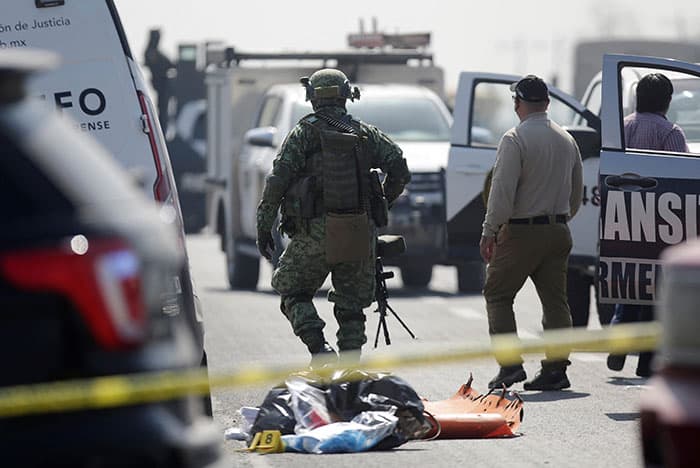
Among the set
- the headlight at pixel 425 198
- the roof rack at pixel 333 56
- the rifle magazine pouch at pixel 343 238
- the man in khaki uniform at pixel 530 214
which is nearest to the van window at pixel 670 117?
the man in khaki uniform at pixel 530 214

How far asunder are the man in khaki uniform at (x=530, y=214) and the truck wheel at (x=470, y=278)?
27.3ft

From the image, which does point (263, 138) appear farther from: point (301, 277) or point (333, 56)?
point (301, 277)

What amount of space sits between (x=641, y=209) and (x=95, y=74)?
10.3ft

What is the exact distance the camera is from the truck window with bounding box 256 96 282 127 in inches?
746

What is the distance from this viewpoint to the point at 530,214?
10.7 metres

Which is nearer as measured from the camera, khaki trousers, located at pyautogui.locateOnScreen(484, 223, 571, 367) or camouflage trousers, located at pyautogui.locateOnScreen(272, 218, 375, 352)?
camouflage trousers, located at pyautogui.locateOnScreen(272, 218, 375, 352)

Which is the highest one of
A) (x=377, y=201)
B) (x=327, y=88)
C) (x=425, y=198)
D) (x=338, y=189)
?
(x=327, y=88)

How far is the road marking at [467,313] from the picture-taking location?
16.2m

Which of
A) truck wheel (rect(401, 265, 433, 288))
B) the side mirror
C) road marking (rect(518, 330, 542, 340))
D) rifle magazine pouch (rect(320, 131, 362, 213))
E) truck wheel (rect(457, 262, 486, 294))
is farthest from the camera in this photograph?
truck wheel (rect(401, 265, 433, 288))

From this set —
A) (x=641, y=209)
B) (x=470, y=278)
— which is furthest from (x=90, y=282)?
(x=470, y=278)

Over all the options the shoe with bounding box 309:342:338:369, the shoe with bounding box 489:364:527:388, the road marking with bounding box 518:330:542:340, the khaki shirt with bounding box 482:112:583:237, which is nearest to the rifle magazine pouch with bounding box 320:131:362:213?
the shoe with bounding box 309:342:338:369

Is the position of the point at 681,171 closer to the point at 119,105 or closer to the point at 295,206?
the point at 295,206

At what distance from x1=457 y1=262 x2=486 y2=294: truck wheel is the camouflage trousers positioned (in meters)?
9.49

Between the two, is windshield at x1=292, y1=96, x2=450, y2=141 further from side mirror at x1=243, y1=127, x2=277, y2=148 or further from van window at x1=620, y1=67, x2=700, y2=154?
van window at x1=620, y1=67, x2=700, y2=154
